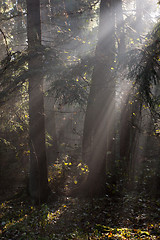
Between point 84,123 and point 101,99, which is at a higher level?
point 101,99

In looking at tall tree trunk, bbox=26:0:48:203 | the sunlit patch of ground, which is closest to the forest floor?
the sunlit patch of ground

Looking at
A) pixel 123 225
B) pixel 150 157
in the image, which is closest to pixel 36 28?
pixel 123 225

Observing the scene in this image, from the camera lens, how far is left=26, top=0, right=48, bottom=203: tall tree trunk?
802cm

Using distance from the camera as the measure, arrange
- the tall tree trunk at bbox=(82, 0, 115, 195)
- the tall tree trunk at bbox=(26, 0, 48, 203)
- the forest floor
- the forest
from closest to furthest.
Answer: the forest floor, the forest, the tall tree trunk at bbox=(26, 0, 48, 203), the tall tree trunk at bbox=(82, 0, 115, 195)

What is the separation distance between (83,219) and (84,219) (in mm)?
37

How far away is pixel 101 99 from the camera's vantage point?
29.5 ft

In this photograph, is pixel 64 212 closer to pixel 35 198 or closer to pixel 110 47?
pixel 35 198

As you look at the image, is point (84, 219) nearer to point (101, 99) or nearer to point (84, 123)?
point (84, 123)

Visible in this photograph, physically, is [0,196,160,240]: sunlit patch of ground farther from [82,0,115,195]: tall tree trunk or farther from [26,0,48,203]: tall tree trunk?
[82,0,115,195]: tall tree trunk

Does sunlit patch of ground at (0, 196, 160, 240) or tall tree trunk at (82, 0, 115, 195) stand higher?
tall tree trunk at (82, 0, 115, 195)

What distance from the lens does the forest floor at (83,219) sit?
20.3 ft

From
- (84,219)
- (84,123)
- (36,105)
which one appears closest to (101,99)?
(84,123)

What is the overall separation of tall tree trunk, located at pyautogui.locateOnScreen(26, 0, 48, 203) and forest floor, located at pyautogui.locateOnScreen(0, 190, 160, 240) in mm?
929

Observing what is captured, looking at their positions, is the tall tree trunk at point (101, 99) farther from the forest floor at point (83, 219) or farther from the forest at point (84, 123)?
the forest floor at point (83, 219)
